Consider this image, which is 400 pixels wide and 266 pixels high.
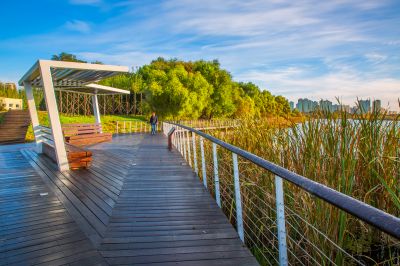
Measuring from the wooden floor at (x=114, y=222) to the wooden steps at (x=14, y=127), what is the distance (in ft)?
41.1

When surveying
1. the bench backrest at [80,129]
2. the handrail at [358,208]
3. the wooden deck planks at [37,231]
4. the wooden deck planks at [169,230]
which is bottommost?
the wooden deck planks at [169,230]

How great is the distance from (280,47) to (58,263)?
39.4 feet

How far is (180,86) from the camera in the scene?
31.7 m

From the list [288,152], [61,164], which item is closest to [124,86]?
[61,164]

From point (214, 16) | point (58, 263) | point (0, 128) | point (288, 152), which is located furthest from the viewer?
point (0, 128)

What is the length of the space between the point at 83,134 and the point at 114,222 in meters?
10.8

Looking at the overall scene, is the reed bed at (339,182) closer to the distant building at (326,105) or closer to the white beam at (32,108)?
the distant building at (326,105)

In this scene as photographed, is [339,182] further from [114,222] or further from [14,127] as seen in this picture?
[14,127]

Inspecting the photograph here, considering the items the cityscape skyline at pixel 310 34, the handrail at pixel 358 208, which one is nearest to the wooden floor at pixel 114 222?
the handrail at pixel 358 208

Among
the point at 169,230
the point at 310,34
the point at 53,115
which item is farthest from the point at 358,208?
the point at 310,34

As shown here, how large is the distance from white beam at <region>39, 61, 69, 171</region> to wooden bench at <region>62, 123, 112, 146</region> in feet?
17.9

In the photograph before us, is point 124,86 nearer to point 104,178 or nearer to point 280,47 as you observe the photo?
point 280,47

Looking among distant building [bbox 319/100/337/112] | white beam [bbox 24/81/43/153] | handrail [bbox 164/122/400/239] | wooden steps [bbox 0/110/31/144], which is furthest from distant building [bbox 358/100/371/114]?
wooden steps [bbox 0/110/31/144]

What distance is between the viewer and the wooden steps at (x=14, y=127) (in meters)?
16.7
